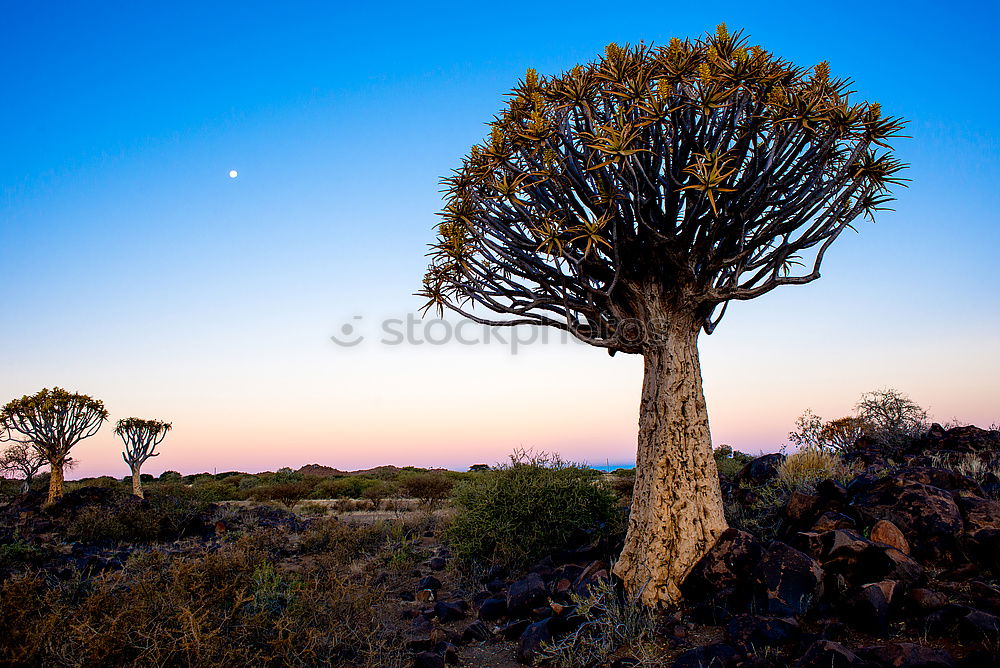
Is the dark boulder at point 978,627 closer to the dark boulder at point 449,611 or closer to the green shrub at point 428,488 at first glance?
the dark boulder at point 449,611

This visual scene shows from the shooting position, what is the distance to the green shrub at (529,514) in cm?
896

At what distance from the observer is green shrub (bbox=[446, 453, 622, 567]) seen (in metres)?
8.96

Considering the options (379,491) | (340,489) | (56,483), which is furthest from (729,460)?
(56,483)

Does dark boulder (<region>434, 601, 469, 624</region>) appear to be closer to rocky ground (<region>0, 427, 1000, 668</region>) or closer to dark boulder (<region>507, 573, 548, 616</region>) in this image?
rocky ground (<region>0, 427, 1000, 668</region>)

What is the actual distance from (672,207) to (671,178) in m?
0.35

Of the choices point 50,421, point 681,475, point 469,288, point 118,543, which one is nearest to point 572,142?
point 469,288

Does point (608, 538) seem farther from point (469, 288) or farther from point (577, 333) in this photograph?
point (469, 288)

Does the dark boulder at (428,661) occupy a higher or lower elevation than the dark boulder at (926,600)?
lower

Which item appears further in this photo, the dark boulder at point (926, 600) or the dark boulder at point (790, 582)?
the dark boulder at point (790, 582)

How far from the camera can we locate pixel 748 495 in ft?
29.5

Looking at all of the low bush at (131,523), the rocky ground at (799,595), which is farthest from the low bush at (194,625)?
the low bush at (131,523)

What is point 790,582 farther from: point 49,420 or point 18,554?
point 49,420

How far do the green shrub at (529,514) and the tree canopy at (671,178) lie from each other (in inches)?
122

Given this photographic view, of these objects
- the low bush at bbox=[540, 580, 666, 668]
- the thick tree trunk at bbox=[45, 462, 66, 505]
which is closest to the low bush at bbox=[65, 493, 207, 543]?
the thick tree trunk at bbox=[45, 462, 66, 505]
